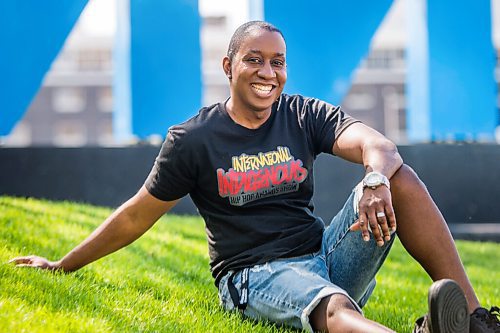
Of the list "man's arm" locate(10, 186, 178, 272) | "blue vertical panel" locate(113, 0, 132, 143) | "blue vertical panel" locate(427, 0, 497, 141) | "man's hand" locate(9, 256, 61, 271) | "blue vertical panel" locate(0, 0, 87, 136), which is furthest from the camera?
"blue vertical panel" locate(427, 0, 497, 141)

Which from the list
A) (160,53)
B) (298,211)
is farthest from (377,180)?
(160,53)

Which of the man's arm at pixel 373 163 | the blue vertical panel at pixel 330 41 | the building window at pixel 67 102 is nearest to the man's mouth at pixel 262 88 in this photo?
the man's arm at pixel 373 163

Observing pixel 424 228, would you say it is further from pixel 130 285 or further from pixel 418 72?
pixel 418 72

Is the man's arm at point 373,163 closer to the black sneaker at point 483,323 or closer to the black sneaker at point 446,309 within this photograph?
the black sneaker at point 446,309

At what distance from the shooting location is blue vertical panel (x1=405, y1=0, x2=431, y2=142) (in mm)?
8344

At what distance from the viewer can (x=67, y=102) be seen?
68188mm

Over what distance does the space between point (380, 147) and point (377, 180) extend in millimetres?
255

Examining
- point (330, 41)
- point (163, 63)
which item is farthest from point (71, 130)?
point (330, 41)

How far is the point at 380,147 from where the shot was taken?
2.61 m

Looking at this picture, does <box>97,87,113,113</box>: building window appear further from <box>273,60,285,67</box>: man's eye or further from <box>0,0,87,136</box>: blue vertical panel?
<box>273,60,285,67</box>: man's eye

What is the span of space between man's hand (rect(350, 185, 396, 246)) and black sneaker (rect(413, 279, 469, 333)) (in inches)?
10.8

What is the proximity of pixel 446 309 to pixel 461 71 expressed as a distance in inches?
264

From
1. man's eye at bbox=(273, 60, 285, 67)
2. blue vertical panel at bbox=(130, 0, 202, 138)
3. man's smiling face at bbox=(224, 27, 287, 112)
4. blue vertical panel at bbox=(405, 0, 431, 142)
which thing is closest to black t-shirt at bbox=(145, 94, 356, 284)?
man's smiling face at bbox=(224, 27, 287, 112)

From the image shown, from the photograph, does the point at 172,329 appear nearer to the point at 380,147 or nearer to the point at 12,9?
the point at 380,147
